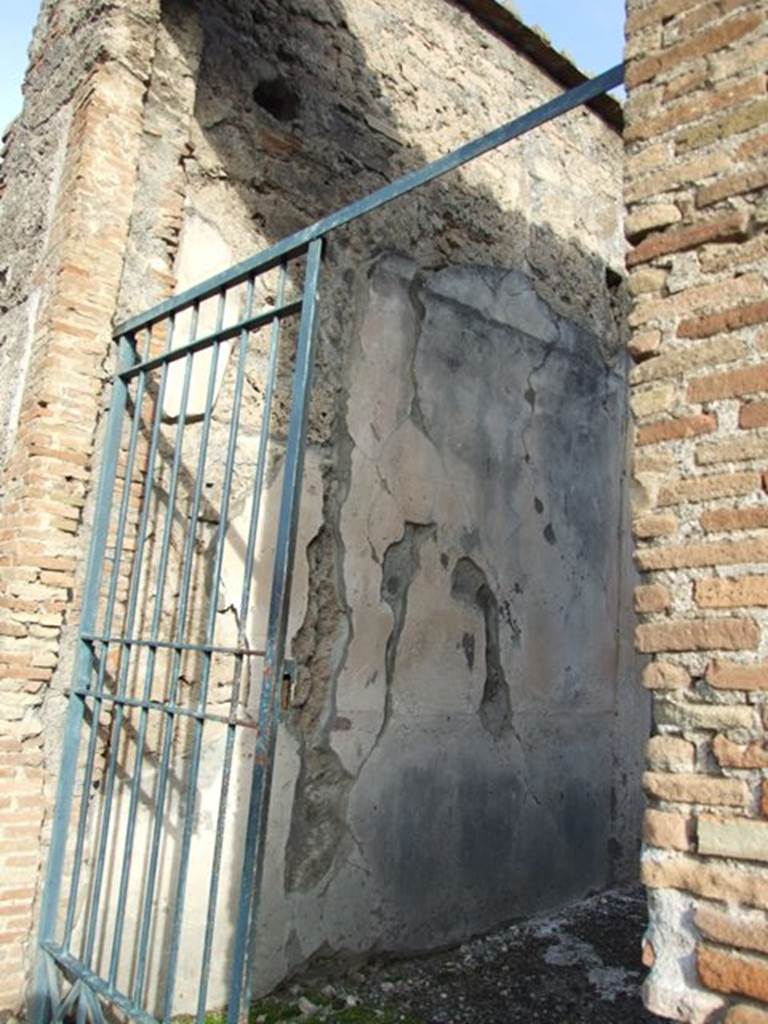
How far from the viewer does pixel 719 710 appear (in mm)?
1638

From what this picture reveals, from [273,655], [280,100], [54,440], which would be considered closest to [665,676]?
[273,655]

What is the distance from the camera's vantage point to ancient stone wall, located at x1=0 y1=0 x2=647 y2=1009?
10.5ft

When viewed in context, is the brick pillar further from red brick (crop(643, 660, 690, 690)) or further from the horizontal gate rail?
red brick (crop(643, 660, 690, 690))

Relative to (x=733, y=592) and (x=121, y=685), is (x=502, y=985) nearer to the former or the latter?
(x=121, y=685)

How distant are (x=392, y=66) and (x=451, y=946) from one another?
4.32 metres

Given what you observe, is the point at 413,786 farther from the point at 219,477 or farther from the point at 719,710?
the point at 719,710

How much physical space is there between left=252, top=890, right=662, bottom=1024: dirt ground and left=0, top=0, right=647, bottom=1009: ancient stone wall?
0.13 meters

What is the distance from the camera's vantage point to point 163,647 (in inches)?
109

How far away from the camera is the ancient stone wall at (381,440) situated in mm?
3191

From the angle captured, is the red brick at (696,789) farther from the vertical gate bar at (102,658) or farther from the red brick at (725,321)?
the vertical gate bar at (102,658)

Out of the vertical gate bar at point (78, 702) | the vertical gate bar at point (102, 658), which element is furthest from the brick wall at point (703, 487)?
the vertical gate bar at point (78, 702)

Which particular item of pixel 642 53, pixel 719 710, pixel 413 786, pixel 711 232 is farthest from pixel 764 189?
pixel 413 786

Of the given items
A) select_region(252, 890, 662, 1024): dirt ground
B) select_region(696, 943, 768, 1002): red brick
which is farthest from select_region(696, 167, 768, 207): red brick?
select_region(252, 890, 662, 1024): dirt ground

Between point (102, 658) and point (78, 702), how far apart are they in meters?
0.22
